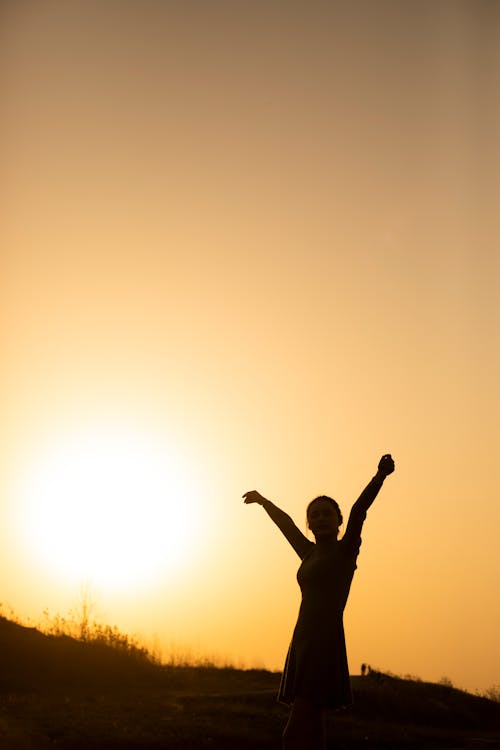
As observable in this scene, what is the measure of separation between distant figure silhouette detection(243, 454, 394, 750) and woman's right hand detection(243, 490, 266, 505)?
2.56 feet

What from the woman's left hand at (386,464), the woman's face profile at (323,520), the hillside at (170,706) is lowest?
the hillside at (170,706)

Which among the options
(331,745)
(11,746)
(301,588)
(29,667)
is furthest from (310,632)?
(29,667)

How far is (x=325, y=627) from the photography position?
5.37 m

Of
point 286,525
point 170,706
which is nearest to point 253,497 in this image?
point 286,525

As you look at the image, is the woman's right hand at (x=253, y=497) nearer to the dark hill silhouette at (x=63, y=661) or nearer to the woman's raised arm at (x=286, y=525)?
the woman's raised arm at (x=286, y=525)

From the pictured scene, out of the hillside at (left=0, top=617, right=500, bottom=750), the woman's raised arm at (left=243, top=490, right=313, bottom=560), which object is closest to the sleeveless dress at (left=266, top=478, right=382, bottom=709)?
the woman's raised arm at (left=243, top=490, right=313, bottom=560)

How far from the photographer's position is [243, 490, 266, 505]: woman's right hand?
639 cm

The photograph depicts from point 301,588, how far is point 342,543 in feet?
1.45

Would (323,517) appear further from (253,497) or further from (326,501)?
(253,497)

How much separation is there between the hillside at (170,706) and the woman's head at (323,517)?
7739 millimetres

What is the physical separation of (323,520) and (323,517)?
0.02m

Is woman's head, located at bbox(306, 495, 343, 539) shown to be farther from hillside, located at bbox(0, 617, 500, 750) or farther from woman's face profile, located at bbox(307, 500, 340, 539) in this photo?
hillside, located at bbox(0, 617, 500, 750)

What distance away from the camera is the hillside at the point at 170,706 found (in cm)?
1284

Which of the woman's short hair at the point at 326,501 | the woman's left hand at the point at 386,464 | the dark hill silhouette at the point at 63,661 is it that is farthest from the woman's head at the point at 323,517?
the dark hill silhouette at the point at 63,661
